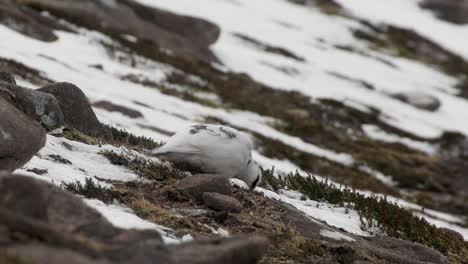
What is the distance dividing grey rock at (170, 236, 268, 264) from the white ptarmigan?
160 inches

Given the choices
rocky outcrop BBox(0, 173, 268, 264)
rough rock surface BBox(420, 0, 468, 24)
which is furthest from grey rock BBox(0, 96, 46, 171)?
rough rock surface BBox(420, 0, 468, 24)

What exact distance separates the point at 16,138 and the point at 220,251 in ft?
10.6

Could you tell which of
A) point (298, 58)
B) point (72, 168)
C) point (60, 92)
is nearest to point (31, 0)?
point (298, 58)

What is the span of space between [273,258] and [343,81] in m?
26.2

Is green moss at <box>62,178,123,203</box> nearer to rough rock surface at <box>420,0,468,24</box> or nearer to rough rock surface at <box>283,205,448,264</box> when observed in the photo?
rough rock surface at <box>283,205,448,264</box>

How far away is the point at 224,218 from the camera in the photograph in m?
6.92

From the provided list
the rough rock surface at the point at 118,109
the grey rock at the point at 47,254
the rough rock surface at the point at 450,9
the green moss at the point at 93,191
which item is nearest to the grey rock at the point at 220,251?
the grey rock at the point at 47,254

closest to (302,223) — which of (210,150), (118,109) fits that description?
(210,150)

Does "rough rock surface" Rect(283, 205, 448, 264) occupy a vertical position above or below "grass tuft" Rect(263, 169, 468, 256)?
above

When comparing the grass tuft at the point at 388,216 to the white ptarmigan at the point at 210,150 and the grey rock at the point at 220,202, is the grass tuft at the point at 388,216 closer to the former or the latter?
the white ptarmigan at the point at 210,150

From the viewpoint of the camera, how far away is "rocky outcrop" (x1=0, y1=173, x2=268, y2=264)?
11.5 ft

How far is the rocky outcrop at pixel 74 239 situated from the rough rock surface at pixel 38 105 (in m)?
3.68

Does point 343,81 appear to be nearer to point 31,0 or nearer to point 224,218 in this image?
point 31,0

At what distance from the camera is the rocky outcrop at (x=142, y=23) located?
2641 cm
